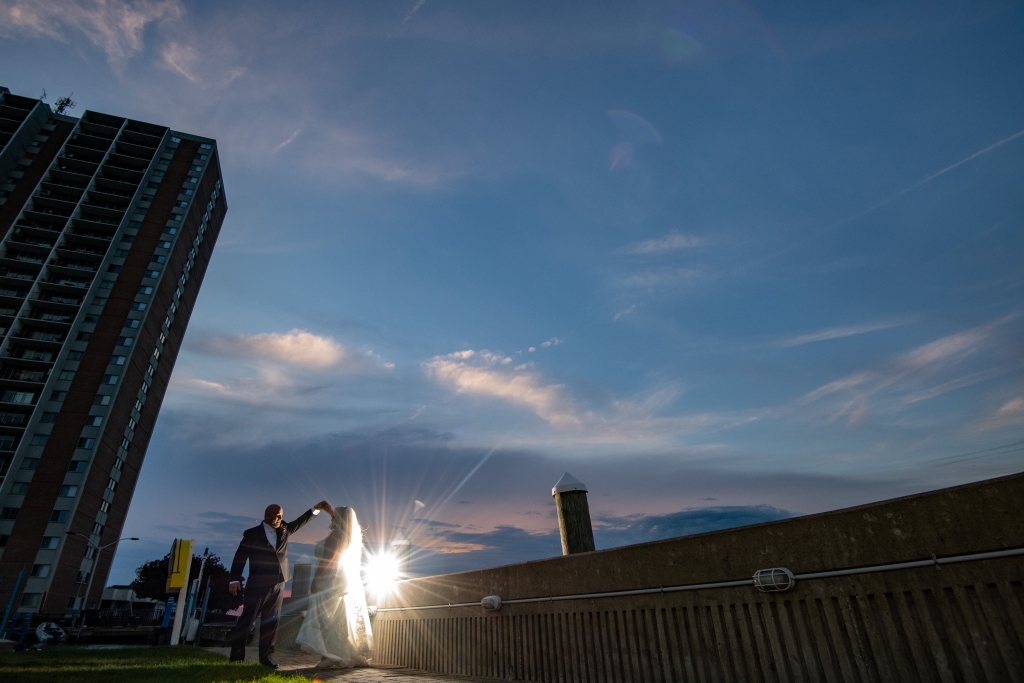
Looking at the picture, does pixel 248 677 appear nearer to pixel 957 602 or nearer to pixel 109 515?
pixel 957 602

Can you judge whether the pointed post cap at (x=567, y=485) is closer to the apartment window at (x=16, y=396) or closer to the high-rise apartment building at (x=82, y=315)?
the high-rise apartment building at (x=82, y=315)

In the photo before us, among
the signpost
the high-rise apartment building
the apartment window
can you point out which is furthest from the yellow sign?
the apartment window

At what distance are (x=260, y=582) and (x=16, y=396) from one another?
209 feet

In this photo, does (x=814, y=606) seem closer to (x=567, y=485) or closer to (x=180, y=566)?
(x=567, y=485)

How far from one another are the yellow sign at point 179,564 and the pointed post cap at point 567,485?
1843cm

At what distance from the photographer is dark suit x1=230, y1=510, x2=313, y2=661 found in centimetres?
609

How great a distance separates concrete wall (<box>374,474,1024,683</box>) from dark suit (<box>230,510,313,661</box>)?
11.0 feet

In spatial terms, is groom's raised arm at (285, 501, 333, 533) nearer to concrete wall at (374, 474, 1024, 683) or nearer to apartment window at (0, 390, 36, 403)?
concrete wall at (374, 474, 1024, 683)

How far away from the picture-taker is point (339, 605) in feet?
23.6

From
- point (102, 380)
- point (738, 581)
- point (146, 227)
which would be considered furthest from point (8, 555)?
point (738, 581)

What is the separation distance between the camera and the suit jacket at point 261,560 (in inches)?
247

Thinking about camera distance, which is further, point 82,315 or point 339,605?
point 82,315

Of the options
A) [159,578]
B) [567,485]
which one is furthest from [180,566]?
[159,578]

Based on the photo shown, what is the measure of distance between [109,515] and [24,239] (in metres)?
34.5
